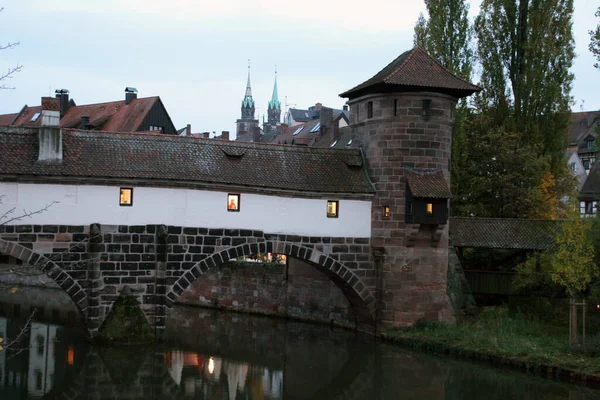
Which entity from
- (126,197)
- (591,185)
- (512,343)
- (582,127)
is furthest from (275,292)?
(582,127)

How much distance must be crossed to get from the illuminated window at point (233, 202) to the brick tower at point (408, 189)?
4242 mm

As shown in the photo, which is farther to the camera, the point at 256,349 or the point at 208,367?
the point at 256,349

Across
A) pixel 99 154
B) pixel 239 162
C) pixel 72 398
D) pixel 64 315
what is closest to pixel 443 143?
pixel 239 162

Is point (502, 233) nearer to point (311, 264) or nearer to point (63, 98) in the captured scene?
point (311, 264)

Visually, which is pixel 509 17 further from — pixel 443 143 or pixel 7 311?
pixel 7 311

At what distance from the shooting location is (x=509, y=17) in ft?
104

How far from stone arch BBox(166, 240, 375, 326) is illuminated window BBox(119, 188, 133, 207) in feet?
7.78

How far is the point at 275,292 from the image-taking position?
30.2m

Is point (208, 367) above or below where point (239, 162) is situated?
below

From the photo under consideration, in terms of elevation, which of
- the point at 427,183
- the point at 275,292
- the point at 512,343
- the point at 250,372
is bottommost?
the point at 250,372

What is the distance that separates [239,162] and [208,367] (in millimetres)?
5817

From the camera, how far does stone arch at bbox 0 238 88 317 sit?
1916 centimetres

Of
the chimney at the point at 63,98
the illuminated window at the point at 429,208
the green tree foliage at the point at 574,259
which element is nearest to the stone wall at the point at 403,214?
the illuminated window at the point at 429,208

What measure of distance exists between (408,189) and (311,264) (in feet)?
11.8
